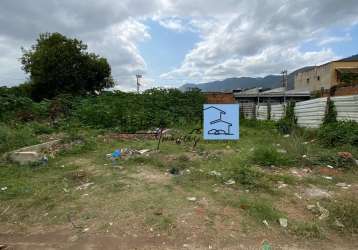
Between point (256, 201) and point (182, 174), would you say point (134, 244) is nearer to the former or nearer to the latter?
point (256, 201)

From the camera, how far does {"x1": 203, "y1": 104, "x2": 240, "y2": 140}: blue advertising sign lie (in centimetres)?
676

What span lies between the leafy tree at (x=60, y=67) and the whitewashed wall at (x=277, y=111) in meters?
10.1

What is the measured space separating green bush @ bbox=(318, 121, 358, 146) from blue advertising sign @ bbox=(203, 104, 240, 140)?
2.12 meters

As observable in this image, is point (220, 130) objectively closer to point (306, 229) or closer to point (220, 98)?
point (306, 229)

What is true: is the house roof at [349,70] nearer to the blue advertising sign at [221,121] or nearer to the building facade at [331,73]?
the building facade at [331,73]

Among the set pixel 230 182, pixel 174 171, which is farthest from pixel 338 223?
pixel 174 171

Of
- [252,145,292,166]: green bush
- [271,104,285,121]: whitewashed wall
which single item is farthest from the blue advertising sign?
[271,104,285,121]: whitewashed wall

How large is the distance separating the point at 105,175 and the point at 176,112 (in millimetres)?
7688

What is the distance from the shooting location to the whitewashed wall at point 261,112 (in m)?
12.5

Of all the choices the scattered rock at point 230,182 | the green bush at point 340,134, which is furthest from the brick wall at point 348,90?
the scattered rock at point 230,182

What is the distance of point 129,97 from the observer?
1152 centimetres

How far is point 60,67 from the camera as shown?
14.2m

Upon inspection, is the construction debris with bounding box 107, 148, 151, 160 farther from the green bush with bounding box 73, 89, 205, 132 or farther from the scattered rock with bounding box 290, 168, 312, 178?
the green bush with bounding box 73, 89, 205, 132

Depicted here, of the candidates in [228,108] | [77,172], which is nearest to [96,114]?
[228,108]
